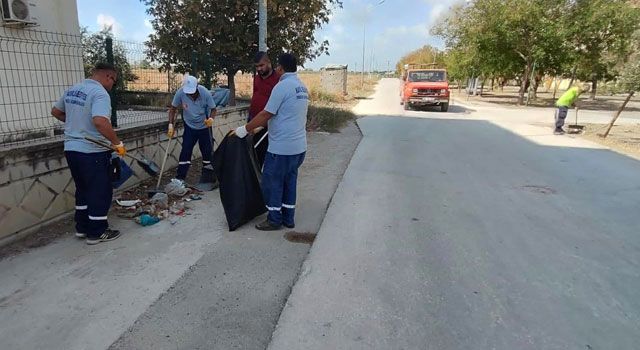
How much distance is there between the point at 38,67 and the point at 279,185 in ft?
13.3

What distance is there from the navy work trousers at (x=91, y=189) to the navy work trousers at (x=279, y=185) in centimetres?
151

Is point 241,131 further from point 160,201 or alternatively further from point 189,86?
point 189,86

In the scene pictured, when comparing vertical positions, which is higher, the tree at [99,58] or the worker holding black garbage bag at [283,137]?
the tree at [99,58]

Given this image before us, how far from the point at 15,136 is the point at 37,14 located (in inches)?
90.7

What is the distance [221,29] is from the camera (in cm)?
1064

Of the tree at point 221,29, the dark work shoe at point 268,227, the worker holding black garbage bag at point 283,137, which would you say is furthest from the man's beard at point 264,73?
the tree at point 221,29

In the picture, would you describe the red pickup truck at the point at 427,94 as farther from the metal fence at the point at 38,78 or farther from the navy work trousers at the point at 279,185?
the navy work trousers at the point at 279,185

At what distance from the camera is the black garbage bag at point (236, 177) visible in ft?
14.6

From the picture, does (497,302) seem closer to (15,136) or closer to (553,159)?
(15,136)

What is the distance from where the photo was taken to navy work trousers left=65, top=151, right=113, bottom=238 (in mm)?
3873

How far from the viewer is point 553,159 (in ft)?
28.3

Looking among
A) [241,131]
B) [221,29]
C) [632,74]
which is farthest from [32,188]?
[632,74]

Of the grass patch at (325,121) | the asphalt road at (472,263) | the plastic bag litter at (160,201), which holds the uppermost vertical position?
the grass patch at (325,121)

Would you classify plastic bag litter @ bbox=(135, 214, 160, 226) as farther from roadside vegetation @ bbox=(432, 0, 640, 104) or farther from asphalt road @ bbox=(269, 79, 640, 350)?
roadside vegetation @ bbox=(432, 0, 640, 104)
